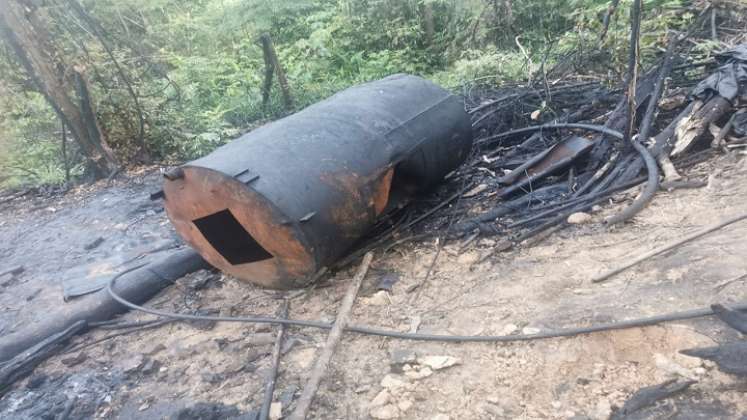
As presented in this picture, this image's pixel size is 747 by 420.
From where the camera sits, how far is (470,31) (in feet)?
30.3

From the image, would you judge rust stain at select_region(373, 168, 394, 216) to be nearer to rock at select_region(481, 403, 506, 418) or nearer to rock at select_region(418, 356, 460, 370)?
rock at select_region(418, 356, 460, 370)

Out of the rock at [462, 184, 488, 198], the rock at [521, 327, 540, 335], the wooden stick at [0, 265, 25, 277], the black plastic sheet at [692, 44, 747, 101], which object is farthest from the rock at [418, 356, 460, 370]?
the wooden stick at [0, 265, 25, 277]

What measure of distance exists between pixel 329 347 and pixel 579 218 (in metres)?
2.02

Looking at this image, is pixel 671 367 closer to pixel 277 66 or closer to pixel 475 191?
pixel 475 191

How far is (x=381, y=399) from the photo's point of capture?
2.46 metres

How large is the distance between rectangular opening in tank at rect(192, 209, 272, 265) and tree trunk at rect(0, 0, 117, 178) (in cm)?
466

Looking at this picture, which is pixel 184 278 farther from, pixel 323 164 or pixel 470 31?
pixel 470 31

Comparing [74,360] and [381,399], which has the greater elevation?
[381,399]

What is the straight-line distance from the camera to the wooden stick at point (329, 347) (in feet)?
8.22

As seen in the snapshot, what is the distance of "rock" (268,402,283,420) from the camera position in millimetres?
2523

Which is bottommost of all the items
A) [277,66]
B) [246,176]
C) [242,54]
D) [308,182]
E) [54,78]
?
[308,182]

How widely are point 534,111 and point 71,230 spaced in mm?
5437

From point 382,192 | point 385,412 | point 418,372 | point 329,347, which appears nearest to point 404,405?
point 385,412

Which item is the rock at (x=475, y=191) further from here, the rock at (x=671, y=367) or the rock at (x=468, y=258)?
the rock at (x=671, y=367)
